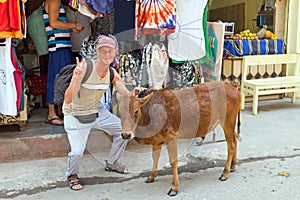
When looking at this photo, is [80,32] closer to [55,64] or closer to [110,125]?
[55,64]

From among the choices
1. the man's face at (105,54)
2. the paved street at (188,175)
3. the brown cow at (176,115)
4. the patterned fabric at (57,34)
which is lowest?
the paved street at (188,175)

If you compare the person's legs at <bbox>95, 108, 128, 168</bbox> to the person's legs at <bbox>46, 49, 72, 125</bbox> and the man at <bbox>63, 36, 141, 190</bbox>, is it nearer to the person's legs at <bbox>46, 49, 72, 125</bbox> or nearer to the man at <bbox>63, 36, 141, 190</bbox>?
the man at <bbox>63, 36, 141, 190</bbox>

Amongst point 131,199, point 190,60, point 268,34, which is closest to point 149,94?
point 131,199

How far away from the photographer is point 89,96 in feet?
10.8

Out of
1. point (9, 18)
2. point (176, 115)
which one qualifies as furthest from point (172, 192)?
point (9, 18)

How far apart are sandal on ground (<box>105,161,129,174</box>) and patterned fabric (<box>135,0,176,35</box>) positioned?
1546 mm

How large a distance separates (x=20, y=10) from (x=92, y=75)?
1346 millimetres

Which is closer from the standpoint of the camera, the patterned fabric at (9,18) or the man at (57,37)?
the patterned fabric at (9,18)

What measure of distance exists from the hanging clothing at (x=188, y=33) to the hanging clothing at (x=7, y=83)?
1906mm

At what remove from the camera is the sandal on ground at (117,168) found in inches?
146

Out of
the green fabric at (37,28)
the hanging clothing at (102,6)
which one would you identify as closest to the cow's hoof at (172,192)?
the hanging clothing at (102,6)

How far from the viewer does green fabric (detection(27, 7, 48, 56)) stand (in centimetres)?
446

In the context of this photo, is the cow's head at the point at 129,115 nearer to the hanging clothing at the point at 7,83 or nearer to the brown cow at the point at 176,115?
the brown cow at the point at 176,115

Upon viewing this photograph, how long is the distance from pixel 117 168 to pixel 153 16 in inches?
69.9
